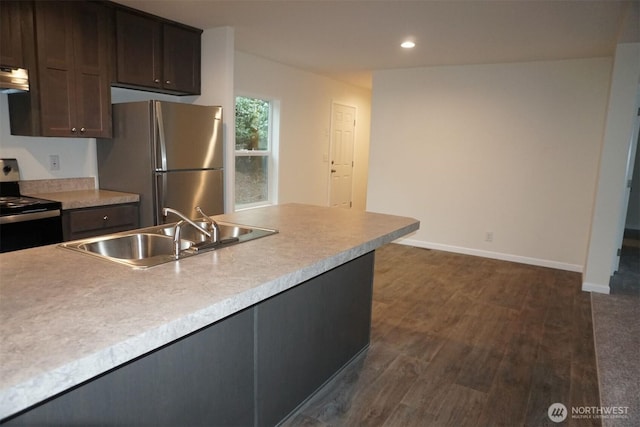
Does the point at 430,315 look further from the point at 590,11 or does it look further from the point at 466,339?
the point at 590,11

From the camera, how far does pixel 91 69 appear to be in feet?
10.3

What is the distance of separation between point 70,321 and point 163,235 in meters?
1.01

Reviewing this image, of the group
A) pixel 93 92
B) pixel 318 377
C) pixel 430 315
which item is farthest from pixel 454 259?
pixel 93 92

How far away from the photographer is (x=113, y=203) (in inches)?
128

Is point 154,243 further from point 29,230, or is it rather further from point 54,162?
point 54,162

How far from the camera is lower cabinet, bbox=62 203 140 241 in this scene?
9.80 ft

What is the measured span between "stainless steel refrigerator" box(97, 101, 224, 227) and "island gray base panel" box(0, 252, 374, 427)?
175 centimetres

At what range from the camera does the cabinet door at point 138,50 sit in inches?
130

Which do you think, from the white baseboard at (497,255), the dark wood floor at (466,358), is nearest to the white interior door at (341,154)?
the white baseboard at (497,255)

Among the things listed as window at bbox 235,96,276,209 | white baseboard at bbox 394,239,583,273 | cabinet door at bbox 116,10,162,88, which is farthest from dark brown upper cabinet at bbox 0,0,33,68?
white baseboard at bbox 394,239,583,273

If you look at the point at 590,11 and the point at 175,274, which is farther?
the point at 590,11

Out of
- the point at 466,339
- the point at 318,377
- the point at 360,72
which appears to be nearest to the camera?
the point at 318,377

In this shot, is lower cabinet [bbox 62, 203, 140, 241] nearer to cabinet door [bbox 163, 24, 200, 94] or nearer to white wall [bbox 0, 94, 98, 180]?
white wall [bbox 0, 94, 98, 180]

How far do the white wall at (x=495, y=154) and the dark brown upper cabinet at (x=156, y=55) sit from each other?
8.96 feet
